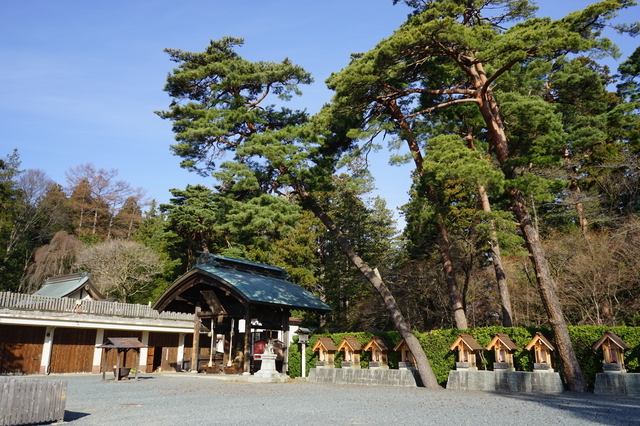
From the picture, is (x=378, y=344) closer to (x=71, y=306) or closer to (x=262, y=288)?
(x=262, y=288)

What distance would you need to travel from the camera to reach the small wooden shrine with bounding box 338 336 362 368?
46.4ft

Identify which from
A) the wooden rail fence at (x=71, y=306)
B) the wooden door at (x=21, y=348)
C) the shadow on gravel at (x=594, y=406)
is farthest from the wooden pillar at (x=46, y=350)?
the shadow on gravel at (x=594, y=406)

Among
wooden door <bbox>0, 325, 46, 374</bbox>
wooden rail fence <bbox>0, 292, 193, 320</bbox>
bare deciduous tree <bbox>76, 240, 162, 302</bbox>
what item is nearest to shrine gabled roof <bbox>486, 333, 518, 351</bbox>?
wooden rail fence <bbox>0, 292, 193, 320</bbox>

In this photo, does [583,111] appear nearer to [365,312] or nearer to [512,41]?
[512,41]

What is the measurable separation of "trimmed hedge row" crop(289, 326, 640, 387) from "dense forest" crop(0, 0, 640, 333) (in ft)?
3.27

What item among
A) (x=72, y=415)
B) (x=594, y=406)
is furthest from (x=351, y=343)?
(x=72, y=415)

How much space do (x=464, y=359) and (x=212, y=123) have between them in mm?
11398

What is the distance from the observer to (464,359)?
477 inches

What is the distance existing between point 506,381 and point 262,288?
339 inches

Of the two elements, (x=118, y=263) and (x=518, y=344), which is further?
(x=118, y=263)

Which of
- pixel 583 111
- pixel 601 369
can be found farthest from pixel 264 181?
pixel 583 111

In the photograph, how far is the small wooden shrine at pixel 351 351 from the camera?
14155 millimetres

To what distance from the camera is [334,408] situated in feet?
25.3

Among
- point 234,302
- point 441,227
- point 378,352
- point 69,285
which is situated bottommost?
point 378,352
